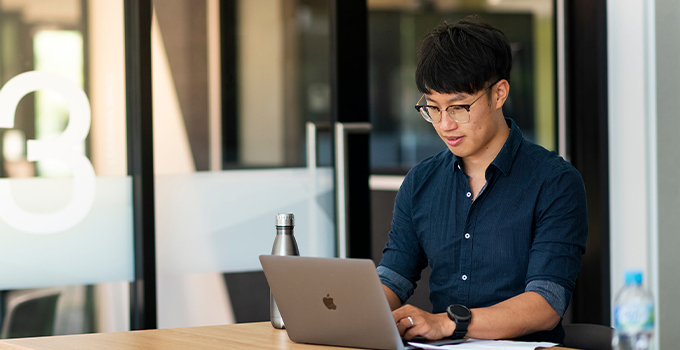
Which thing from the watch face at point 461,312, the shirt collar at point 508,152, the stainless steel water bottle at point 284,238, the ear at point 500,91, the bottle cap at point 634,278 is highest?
the ear at point 500,91

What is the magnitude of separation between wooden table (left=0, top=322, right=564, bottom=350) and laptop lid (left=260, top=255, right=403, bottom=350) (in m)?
0.04

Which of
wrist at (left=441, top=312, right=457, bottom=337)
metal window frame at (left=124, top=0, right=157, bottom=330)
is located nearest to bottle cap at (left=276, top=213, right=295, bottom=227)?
wrist at (left=441, top=312, right=457, bottom=337)

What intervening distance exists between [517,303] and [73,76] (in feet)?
6.31

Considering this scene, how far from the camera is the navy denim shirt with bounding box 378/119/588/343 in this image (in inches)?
67.2

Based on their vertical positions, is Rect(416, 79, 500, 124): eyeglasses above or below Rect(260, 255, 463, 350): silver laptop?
above

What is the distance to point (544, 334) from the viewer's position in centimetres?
176

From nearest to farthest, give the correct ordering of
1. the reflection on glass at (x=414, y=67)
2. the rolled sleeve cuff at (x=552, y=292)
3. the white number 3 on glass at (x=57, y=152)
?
the rolled sleeve cuff at (x=552, y=292)
the white number 3 on glass at (x=57, y=152)
the reflection on glass at (x=414, y=67)

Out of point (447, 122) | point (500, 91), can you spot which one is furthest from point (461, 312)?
point (500, 91)

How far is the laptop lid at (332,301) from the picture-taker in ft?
4.63

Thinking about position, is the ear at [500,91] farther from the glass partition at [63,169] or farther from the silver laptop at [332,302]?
the glass partition at [63,169]

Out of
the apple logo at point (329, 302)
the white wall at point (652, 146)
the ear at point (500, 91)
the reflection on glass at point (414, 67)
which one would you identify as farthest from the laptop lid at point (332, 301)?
the white wall at point (652, 146)

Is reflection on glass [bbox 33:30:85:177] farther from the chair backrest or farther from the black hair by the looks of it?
the black hair

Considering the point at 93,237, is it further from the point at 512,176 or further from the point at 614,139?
the point at 614,139

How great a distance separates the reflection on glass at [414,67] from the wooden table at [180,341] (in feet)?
6.09
